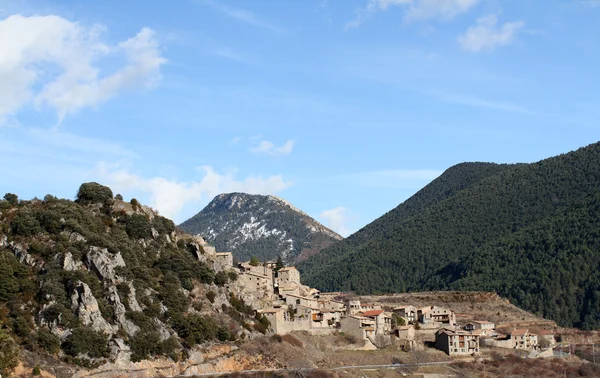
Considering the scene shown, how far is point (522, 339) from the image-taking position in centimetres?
11712

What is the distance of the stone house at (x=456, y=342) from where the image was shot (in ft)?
356

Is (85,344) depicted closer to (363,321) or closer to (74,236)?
(74,236)

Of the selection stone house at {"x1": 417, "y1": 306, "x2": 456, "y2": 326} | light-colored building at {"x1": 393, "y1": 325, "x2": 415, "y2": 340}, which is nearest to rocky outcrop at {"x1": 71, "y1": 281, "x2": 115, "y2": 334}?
light-colored building at {"x1": 393, "y1": 325, "x2": 415, "y2": 340}

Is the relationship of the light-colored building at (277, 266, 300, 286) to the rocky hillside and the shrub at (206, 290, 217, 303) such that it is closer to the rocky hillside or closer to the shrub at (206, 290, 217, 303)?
the rocky hillside

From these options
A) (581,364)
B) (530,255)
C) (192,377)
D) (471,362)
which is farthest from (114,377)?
(530,255)

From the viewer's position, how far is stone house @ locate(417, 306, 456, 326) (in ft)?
395

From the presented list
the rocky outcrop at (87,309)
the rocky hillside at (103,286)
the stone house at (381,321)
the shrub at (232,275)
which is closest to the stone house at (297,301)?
the stone house at (381,321)

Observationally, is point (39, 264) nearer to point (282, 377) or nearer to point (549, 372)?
point (282, 377)

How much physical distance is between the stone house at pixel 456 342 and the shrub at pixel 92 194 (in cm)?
4311

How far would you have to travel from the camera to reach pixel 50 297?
8488cm

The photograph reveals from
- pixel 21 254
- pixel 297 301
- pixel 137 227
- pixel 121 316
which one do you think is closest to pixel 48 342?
pixel 121 316

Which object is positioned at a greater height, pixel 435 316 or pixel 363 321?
pixel 435 316

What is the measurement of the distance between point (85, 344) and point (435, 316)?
5533 cm

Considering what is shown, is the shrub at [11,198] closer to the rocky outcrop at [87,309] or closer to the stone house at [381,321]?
the rocky outcrop at [87,309]
